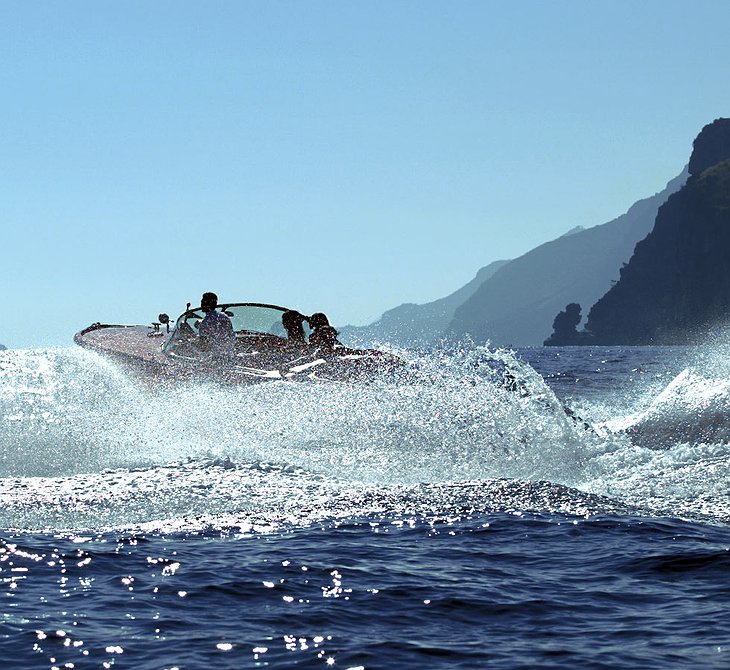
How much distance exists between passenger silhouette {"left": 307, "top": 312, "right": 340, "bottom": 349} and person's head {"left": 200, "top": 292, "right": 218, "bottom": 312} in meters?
1.89

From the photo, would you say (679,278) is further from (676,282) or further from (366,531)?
(366,531)

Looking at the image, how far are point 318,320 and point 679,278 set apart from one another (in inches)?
6201

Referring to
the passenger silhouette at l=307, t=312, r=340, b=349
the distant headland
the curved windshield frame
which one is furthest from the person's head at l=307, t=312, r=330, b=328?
the distant headland

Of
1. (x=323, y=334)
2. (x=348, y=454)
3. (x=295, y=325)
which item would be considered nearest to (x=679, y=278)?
(x=295, y=325)

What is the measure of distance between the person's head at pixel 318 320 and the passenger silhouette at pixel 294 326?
0.35m

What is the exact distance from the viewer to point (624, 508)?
30.4ft

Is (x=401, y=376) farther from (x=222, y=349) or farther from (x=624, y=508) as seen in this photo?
(x=624, y=508)

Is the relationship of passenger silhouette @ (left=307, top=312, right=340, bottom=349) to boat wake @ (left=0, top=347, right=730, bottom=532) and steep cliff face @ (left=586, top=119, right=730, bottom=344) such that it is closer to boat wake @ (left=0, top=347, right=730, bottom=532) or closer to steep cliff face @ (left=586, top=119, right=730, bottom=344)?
boat wake @ (left=0, top=347, right=730, bottom=532)

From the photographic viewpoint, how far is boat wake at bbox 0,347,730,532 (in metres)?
9.43

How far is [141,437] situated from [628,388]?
81.3 ft

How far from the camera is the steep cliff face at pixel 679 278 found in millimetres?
161250

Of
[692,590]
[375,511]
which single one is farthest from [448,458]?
[692,590]

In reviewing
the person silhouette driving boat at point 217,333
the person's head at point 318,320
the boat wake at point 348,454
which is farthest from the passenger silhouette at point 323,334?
the boat wake at point 348,454

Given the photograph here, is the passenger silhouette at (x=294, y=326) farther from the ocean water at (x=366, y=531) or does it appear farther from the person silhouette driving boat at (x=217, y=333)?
the ocean water at (x=366, y=531)
